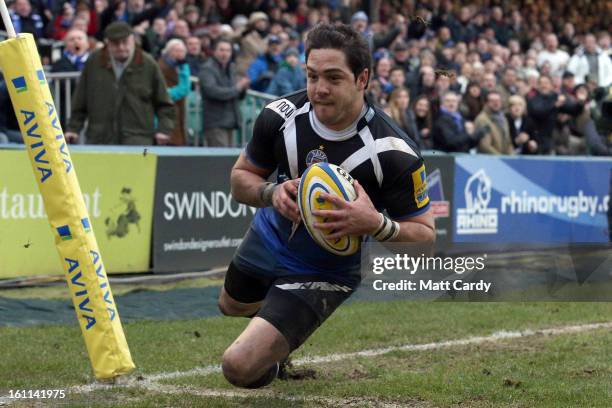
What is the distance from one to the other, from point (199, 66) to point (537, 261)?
524 centimetres

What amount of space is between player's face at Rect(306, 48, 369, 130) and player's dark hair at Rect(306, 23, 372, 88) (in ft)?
0.09

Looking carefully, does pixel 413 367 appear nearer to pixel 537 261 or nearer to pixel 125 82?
pixel 537 261

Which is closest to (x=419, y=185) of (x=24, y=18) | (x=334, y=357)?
(x=334, y=357)

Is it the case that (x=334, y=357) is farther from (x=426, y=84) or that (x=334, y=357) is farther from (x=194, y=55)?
(x=426, y=84)

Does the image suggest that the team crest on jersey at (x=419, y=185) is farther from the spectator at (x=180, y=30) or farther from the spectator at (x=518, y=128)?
the spectator at (x=518, y=128)

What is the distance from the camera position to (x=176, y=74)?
14688 millimetres

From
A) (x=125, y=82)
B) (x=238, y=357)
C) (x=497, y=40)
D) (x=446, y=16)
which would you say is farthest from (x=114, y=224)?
(x=497, y=40)

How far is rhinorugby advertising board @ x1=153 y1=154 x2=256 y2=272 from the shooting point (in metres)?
12.3

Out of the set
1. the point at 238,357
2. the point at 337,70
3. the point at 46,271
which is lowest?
the point at 46,271

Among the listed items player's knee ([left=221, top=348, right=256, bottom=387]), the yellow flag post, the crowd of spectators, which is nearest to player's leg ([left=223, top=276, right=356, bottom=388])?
player's knee ([left=221, top=348, right=256, bottom=387])

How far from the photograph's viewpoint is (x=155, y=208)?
12.2 meters

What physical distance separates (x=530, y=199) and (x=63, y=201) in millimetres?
11093

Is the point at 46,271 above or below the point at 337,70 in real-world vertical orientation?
below

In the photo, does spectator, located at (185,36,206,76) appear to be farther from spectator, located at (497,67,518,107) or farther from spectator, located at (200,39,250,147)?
spectator, located at (497,67,518,107)
